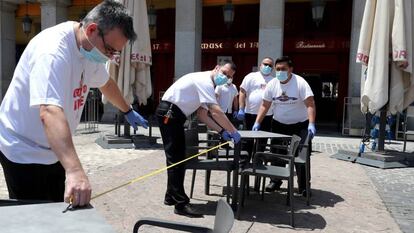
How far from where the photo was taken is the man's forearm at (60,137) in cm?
181

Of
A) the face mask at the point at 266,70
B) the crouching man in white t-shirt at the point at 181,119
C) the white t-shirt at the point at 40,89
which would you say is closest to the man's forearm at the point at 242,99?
the face mask at the point at 266,70

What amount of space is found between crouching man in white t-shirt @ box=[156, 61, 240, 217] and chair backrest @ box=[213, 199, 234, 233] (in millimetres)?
2546

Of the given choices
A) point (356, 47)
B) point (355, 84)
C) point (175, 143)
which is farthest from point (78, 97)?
point (356, 47)

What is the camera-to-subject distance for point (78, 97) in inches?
91.8

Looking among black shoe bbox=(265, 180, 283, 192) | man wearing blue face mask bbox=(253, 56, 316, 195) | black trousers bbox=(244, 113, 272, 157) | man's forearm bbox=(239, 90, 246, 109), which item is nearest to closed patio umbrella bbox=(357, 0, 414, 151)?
black trousers bbox=(244, 113, 272, 157)

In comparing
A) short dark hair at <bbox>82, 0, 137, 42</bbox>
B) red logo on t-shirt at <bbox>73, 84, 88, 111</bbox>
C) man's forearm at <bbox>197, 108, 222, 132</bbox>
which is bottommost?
man's forearm at <bbox>197, 108, 222, 132</bbox>

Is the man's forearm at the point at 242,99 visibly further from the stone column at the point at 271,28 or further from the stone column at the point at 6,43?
the stone column at the point at 6,43

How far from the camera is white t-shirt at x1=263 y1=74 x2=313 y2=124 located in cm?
573

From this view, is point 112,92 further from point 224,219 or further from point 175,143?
point 175,143

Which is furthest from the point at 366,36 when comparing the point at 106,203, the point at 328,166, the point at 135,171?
the point at 106,203

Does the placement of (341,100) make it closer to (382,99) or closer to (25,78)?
(382,99)

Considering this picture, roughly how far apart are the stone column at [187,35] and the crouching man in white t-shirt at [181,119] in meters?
8.12

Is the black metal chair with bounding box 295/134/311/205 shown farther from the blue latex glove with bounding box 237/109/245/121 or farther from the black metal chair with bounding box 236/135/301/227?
the blue latex glove with bounding box 237/109/245/121

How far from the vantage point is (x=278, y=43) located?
38.8 feet
